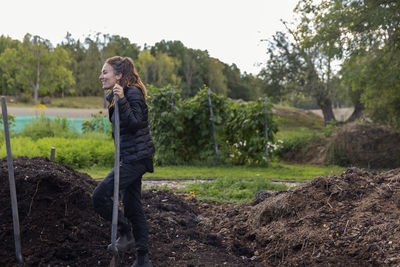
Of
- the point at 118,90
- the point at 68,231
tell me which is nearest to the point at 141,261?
the point at 68,231

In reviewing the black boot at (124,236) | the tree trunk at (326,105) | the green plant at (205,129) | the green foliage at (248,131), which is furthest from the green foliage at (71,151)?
the tree trunk at (326,105)

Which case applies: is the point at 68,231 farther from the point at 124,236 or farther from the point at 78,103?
the point at 78,103

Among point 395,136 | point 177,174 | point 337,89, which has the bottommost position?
point 177,174

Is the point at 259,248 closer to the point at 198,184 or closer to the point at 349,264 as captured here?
the point at 349,264

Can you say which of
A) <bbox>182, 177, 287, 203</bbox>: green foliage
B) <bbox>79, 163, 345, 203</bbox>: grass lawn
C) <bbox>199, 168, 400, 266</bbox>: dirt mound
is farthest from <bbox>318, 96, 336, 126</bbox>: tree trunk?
<bbox>199, 168, 400, 266</bbox>: dirt mound

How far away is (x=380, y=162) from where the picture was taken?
11156mm

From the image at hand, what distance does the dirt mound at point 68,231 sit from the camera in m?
3.63

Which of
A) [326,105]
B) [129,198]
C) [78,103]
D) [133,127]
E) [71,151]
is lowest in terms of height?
[71,151]

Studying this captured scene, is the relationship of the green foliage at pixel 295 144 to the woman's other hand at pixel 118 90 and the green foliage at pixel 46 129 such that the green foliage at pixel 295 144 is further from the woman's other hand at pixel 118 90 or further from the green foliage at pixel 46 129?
the woman's other hand at pixel 118 90

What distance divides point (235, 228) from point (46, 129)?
10078mm

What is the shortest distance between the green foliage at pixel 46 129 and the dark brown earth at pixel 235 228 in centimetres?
834

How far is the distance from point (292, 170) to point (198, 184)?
338 centimetres

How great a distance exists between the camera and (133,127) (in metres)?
3.19

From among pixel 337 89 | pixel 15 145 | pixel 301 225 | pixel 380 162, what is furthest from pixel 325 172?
pixel 337 89
